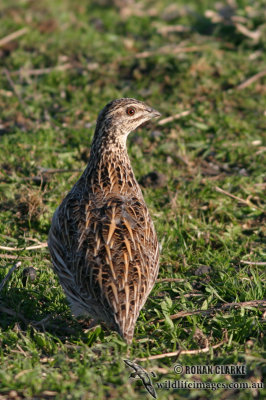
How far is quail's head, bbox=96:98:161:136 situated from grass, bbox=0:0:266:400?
1.45m

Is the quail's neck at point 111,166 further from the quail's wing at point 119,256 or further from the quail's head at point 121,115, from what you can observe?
the quail's wing at point 119,256

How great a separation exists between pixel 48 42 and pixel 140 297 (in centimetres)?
739

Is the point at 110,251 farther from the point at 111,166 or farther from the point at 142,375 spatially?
the point at 111,166

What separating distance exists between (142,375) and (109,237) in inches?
45.2

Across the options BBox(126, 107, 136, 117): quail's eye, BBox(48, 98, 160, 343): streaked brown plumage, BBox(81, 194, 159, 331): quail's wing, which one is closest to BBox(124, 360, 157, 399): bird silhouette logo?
BBox(48, 98, 160, 343): streaked brown plumage

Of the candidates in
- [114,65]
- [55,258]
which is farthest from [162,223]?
[114,65]

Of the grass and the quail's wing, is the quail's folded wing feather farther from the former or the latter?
the grass

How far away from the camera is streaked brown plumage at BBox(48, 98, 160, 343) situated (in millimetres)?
4703

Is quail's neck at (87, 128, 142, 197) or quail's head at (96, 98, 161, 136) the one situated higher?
quail's head at (96, 98, 161, 136)

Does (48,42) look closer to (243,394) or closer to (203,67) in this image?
(203,67)

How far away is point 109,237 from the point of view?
16.2 ft

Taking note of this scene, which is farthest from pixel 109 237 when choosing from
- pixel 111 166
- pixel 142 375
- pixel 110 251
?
pixel 142 375

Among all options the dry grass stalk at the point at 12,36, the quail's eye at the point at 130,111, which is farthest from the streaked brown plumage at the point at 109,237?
the dry grass stalk at the point at 12,36

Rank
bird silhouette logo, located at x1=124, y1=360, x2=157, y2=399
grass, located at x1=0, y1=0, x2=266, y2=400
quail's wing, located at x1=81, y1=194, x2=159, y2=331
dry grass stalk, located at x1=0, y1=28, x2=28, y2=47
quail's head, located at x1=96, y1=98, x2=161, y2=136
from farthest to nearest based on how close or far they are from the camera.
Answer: dry grass stalk, located at x1=0, y1=28, x2=28, y2=47 → quail's head, located at x1=96, y1=98, x2=161, y2=136 → grass, located at x1=0, y1=0, x2=266, y2=400 → quail's wing, located at x1=81, y1=194, x2=159, y2=331 → bird silhouette logo, located at x1=124, y1=360, x2=157, y2=399
